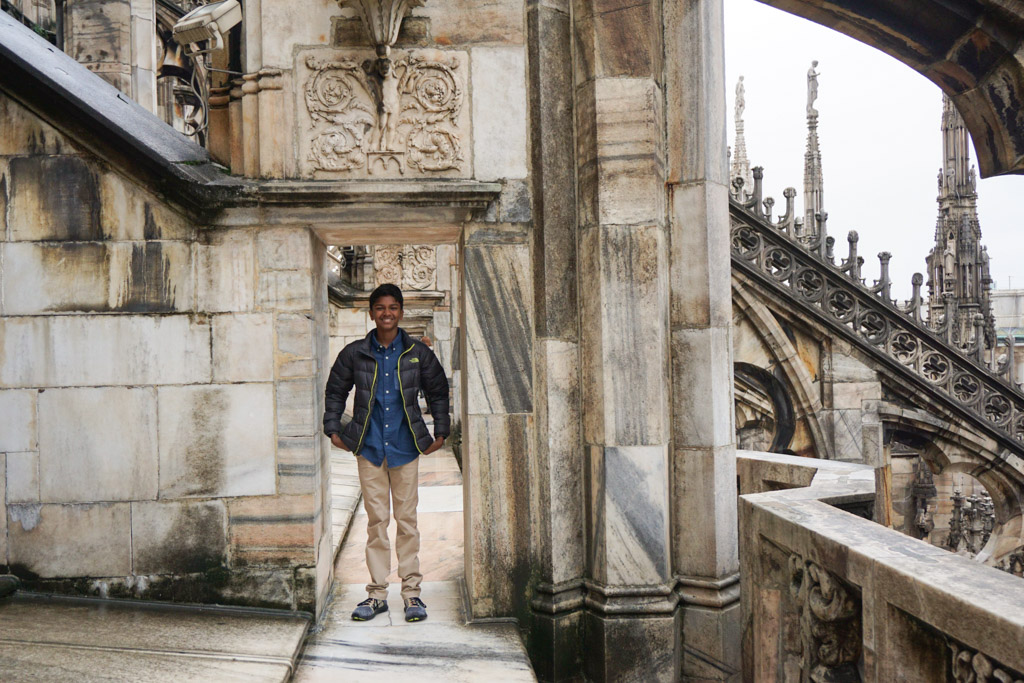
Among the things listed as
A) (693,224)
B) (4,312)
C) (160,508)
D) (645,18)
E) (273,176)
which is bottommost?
(160,508)

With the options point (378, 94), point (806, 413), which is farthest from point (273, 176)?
point (806, 413)

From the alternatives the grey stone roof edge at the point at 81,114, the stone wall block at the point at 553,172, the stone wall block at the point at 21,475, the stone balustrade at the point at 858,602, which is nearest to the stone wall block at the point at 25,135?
the grey stone roof edge at the point at 81,114

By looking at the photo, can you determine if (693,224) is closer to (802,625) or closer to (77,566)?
(802,625)

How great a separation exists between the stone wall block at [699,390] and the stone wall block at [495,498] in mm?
778

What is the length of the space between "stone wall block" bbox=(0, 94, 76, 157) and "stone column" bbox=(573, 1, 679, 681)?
8.37ft

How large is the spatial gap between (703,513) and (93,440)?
3023 millimetres

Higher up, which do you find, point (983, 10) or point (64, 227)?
point (983, 10)

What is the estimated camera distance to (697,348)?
161 inches

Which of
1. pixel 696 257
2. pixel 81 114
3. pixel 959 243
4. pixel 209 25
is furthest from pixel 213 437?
pixel 959 243

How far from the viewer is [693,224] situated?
411 cm

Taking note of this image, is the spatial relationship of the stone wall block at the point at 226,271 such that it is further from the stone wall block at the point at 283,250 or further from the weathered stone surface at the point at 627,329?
the weathered stone surface at the point at 627,329

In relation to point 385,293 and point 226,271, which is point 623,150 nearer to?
point 385,293

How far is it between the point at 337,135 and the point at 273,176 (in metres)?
0.37

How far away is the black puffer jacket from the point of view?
4.09 meters
